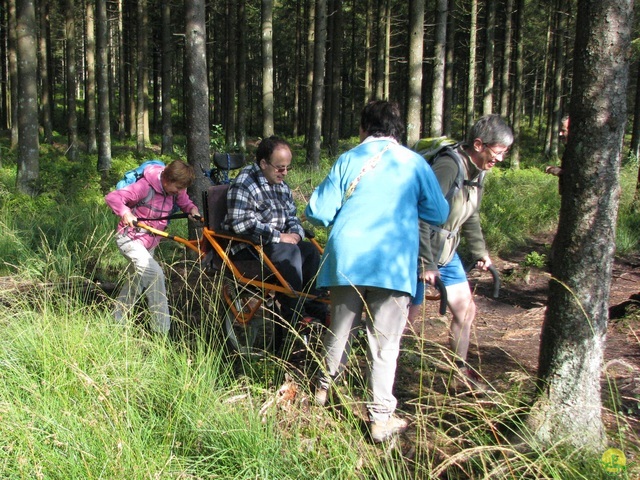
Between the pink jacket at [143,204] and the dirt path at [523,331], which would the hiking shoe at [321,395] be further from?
the pink jacket at [143,204]

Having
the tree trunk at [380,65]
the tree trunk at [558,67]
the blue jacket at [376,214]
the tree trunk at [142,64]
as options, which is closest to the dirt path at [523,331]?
the blue jacket at [376,214]

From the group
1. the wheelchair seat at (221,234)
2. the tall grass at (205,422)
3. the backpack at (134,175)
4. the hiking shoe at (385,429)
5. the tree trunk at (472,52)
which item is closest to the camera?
the tall grass at (205,422)

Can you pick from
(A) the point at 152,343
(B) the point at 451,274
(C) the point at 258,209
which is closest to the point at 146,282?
(C) the point at 258,209

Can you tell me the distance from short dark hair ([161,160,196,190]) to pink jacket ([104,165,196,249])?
15 centimetres

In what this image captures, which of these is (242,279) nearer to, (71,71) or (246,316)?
(246,316)

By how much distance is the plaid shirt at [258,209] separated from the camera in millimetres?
4684

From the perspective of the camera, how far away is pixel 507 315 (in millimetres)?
6711

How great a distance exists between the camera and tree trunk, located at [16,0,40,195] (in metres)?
11.5

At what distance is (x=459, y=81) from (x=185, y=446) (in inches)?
2074

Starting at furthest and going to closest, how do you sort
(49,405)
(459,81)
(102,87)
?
1. (459,81)
2. (102,87)
3. (49,405)

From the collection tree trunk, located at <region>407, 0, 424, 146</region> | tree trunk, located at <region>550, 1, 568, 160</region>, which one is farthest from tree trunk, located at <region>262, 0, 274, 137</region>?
tree trunk, located at <region>550, 1, 568, 160</region>

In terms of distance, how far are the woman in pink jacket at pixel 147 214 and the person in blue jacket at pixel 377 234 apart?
6.63 feet

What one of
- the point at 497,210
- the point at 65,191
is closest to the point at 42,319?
the point at 497,210

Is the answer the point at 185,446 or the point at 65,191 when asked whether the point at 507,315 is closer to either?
the point at 185,446
